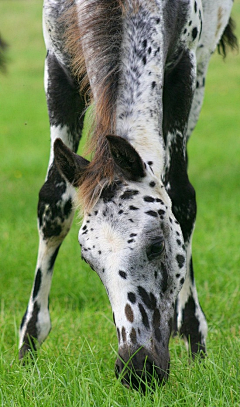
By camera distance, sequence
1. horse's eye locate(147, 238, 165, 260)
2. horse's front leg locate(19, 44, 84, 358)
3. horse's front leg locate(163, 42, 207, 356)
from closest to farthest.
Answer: horse's eye locate(147, 238, 165, 260) → horse's front leg locate(163, 42, 207, 356) → horse's front leg locate(19, 44, 84, 358)

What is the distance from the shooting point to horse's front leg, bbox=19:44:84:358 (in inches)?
145

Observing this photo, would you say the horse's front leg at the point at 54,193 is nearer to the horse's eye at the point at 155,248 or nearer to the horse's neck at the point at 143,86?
the horse's neck at the point at 143,86

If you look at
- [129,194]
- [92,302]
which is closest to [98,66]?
[129,194]

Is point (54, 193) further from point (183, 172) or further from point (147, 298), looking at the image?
point (147, 298)

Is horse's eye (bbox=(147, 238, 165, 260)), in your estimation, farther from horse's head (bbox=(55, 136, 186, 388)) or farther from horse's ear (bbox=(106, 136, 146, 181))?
horse's ear (bbox=(106, 136, 146, 181))

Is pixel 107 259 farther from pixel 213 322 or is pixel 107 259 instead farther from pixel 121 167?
pixel 213 322

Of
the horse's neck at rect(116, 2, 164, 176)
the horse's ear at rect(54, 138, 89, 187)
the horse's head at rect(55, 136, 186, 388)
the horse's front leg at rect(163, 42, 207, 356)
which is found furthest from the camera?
the horse's front leg at rect(163, 42, 207, 356)

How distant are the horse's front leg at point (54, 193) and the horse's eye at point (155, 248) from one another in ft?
3.81

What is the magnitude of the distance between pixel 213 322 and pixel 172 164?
1.12 meters

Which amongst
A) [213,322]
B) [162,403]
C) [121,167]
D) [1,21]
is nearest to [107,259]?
[121,167]

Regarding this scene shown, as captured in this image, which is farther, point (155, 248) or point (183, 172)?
point (183, 172)

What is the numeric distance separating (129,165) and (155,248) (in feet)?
1.21

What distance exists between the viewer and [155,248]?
2613mm

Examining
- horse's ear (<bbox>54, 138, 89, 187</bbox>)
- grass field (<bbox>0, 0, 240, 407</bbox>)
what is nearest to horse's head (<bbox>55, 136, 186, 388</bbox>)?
horse's ear (<bbox>54, 138, 89, 187</bbox>)
